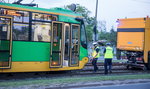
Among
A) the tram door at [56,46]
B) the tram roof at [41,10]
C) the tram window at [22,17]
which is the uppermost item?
the tram roof at [41,10]

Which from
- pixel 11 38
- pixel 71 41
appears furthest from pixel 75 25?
pixel 11 38

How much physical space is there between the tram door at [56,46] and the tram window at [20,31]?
145cm

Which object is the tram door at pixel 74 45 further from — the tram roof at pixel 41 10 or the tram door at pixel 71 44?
the tram roof at pixel 41 10

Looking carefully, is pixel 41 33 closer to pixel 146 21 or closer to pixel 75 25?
pixel 75 25

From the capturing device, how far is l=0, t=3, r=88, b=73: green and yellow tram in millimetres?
11453

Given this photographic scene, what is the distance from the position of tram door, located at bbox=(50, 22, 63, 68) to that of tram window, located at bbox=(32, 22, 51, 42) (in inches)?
10.5

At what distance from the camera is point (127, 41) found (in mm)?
18047

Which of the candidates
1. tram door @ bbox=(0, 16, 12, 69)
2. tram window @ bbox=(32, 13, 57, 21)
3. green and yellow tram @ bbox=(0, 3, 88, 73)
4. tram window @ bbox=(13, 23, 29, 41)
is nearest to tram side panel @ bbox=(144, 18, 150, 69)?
green and yellow tram @ bbox=(0, 3, 88, 73)

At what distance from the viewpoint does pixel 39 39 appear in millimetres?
12555

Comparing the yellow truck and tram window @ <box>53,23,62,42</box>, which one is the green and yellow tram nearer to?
tram window @ <box>53,23,62,42</box>

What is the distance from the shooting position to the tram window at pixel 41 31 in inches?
488

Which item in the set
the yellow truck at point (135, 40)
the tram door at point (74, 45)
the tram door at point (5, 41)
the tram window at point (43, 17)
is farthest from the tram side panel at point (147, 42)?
the tram door at point (5, 41)

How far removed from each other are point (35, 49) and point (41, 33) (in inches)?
34.1

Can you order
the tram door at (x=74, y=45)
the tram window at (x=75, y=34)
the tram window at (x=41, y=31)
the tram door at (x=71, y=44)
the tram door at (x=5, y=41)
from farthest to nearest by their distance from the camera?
the tram window at (x=75, y=34) < the tram door at (x=74, y=45) < the tram door at (x=71, y=44) < the tram window at (x=41, y=31) < the tram door at (x=5, y=41)
